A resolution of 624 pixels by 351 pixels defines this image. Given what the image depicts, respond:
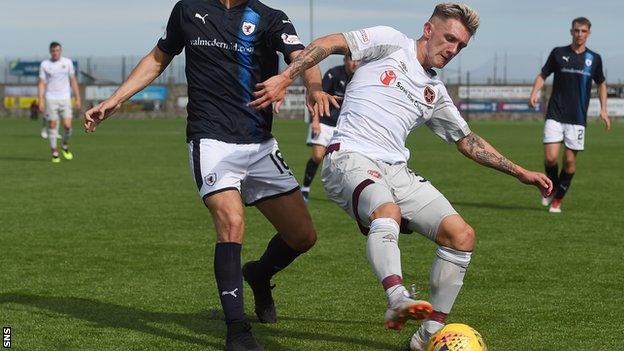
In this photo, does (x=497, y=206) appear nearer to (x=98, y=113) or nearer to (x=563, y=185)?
(x=563, y=185)

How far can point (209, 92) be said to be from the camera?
672 centimetres

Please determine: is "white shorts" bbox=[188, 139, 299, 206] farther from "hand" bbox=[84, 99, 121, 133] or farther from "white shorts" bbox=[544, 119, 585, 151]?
"white shorts" bbox=[544, 119, 585, 151]

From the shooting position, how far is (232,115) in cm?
672

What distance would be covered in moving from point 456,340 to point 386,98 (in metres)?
1.50

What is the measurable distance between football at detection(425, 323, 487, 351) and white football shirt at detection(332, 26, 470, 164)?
3.43 ft

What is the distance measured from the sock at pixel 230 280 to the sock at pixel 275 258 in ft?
2.64

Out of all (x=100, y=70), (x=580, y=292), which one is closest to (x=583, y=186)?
(x=580, y=292)

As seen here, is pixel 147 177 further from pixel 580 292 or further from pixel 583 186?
pixel 580 292

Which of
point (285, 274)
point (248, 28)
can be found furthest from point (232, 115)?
point (285, 274)

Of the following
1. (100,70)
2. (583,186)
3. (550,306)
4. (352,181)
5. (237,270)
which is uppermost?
(352,181)

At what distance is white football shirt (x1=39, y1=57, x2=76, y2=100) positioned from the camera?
79.4 feet

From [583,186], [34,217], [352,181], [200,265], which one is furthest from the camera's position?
[583,186]

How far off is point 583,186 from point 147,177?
740cm

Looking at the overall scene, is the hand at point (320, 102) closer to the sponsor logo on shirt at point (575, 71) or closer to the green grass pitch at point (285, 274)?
the green grass pitch at point (285, 274)
